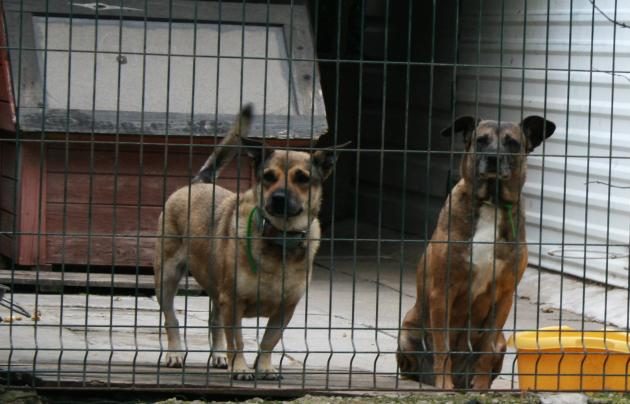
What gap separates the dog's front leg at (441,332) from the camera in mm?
Result: 6555

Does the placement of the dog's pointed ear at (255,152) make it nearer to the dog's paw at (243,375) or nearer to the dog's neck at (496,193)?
the dog's paw at (243,375)

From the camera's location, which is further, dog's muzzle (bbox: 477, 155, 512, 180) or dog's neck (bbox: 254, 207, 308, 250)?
dog's muzzle (bbox: 477, 155, 512, 180)

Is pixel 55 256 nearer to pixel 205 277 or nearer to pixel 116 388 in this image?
pixel 205 277

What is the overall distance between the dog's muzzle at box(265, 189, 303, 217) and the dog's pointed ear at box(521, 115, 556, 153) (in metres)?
1.35

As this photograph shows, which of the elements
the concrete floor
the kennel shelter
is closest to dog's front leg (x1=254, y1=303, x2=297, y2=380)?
the concrete floor

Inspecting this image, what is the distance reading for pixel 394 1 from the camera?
45.4 ft

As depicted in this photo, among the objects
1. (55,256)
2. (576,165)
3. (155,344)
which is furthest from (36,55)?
→ (576,165)

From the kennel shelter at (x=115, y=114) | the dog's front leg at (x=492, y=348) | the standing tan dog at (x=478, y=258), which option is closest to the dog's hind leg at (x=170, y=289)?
the standing tan dog at (x=478, y=258)

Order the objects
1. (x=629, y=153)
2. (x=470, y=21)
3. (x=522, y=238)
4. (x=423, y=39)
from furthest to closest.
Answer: (x=423, y=39)
(x=470, y=21)
(x=629, y=153)
(x=522, y=238)

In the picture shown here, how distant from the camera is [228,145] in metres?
6.50

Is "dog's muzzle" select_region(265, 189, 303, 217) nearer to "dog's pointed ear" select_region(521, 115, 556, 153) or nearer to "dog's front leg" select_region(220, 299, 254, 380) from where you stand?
"dog's front leg" select_region(220, 299, 254, 380)

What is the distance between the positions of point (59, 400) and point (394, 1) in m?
8.81

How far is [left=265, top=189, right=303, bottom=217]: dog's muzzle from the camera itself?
6.56m

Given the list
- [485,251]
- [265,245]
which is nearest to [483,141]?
[485,251]
